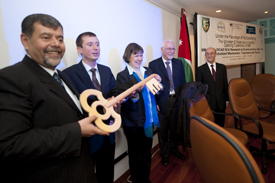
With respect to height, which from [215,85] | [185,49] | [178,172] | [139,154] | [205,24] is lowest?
[178,172]

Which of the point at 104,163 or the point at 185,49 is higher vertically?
the point at 185,49

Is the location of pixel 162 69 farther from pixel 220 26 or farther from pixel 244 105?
pixel 220 26

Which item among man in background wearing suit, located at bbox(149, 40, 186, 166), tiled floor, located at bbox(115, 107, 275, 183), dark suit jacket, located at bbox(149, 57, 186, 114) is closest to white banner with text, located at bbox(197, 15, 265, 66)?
dark suit jacket, located at bbox(149, 57, 186, 114)

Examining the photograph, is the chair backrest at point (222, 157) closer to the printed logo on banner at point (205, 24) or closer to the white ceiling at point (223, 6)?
the white ceiling at point (223, 6)

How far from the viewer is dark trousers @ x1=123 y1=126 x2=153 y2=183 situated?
1.85 metres

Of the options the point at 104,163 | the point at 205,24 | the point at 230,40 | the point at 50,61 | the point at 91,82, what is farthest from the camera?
the point at 230,40

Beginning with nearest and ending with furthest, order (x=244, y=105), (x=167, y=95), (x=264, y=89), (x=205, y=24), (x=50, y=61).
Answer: (x=50, y=61) → (x=167, y=95) → (x=244, y=105) → (x=264, y=89) → (x=205, y=24)

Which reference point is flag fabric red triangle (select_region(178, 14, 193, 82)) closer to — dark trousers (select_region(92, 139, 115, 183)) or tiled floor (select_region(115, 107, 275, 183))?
tiled floor (select_region(115, 107, 275, 183))

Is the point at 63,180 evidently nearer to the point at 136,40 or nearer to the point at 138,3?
the point at 136,40

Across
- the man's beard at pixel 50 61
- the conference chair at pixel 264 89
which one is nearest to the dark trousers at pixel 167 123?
the man's beard at pixel 50 61

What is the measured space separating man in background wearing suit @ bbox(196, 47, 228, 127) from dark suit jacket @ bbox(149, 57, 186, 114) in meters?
0.66

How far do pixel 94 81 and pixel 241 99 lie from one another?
7.47ft

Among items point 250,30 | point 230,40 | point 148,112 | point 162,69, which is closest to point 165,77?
point 162,69

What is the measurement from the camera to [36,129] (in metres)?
0.73
